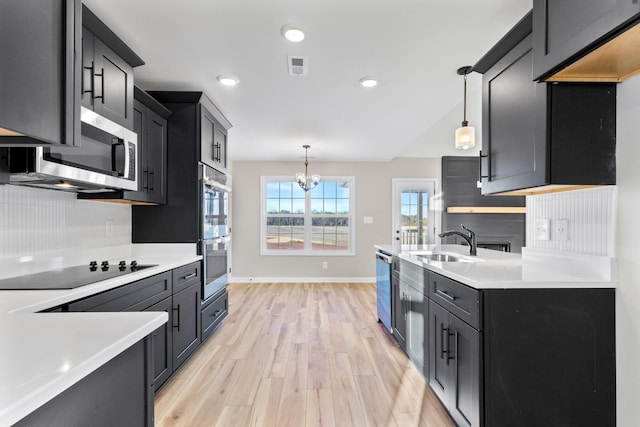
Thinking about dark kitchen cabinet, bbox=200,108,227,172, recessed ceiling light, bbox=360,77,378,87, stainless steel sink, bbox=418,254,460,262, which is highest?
recessed ceiling light, bbox=360,77,378,87

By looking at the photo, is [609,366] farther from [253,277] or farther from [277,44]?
[253,277]

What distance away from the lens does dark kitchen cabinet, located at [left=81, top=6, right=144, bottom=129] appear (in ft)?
5.69

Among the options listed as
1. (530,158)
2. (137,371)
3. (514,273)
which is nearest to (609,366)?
(514,273)

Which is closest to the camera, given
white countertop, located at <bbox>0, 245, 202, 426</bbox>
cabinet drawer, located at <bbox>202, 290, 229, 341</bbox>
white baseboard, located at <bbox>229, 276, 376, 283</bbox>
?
white countertop, located at <bbox>0, 245, 202, 426</bbox>

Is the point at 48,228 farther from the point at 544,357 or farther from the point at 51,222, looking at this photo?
the point at 544,357

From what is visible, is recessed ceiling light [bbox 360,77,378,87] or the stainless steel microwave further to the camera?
recessed ceiling light [bbox 360,77,378,87]

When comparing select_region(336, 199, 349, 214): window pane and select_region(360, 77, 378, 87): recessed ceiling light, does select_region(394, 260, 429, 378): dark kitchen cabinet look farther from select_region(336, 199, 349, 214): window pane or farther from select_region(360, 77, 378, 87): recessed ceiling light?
select_region(336, 199, 349, 214): window pane

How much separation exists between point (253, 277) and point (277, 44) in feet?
15.5

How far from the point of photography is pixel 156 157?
2734mm

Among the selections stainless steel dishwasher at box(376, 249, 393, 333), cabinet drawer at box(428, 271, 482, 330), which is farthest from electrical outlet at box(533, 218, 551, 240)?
stainless steel dishwasher at box(376, 249, 393, 333)

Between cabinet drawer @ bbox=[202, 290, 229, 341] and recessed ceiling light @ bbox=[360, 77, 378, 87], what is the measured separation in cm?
239

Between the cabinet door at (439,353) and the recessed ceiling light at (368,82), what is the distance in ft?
5.71

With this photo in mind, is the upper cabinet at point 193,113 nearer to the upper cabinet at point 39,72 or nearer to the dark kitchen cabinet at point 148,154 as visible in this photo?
the dark kitchen cabinet at point 148,154

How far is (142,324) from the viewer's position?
0.92 metres
